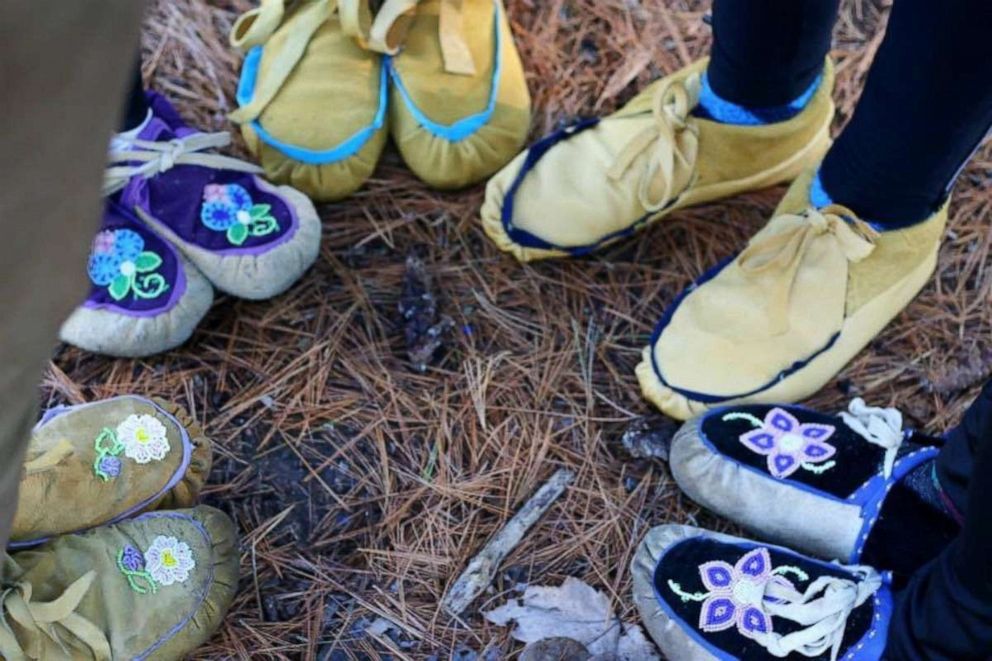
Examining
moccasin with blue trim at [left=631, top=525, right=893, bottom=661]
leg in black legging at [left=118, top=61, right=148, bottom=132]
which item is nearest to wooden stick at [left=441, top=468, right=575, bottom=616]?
moccasin with blue trim at [left=631, top=525, right=893, bottom=661]

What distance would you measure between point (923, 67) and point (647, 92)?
1.85 feet

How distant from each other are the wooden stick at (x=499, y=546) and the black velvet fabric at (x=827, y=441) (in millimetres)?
216

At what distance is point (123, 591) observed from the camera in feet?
3.78

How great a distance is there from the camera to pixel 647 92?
63.5 inches

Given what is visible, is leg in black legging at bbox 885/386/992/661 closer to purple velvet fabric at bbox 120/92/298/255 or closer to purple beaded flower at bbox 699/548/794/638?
purple beaded flower at bbox 699/548/794/638

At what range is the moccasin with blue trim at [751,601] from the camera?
Answer: 116cm

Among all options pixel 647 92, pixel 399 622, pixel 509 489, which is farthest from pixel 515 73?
pixel 399 622

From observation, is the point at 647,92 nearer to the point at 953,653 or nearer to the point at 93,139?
the point at 953,653

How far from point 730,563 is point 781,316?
365 mm

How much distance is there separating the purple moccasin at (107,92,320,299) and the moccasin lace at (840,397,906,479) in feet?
2.67

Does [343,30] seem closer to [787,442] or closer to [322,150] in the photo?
[322,150]

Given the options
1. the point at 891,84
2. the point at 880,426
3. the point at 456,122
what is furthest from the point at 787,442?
the point at 456,122

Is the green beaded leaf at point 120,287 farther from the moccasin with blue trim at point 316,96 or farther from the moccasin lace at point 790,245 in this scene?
the moccasin lace at point 790,245

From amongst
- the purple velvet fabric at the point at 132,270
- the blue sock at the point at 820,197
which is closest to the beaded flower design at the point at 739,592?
the blue sock at the point at 820,197
